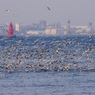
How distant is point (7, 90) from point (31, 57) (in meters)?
19.1

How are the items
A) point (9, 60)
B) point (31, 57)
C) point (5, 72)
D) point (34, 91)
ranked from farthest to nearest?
1. point (31, 57)
2. point (9, 60)
3. point (5, 72)
4. point (34, 91)

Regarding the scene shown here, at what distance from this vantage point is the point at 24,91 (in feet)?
91.5

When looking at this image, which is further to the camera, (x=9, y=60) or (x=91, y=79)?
(x=9, y=60)

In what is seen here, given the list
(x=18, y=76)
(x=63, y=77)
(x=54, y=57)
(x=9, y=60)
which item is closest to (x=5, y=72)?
(x=18, y=76)

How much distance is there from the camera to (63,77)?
33750 millimetres

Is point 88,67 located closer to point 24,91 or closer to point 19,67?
point 19,67

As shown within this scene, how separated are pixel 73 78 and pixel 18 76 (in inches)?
135

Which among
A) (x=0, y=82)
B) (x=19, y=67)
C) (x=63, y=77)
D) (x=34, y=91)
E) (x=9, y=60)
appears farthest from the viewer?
(x=9, y=60)

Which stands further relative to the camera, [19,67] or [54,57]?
[54,57]

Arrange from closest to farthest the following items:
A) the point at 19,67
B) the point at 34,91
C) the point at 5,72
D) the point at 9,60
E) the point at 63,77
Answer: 1. the point at 34,91
2. the point at 63,77
3. the point at 5,72
4. the point at 19,67
5. the point at 9,60

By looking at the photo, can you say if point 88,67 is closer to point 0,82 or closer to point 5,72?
point 5,72

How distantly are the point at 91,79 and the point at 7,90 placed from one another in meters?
6.44

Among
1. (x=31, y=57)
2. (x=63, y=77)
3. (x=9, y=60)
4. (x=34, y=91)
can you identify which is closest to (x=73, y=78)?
(x=63, y=77)

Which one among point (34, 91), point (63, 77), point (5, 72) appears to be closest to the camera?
point (34, 91)
